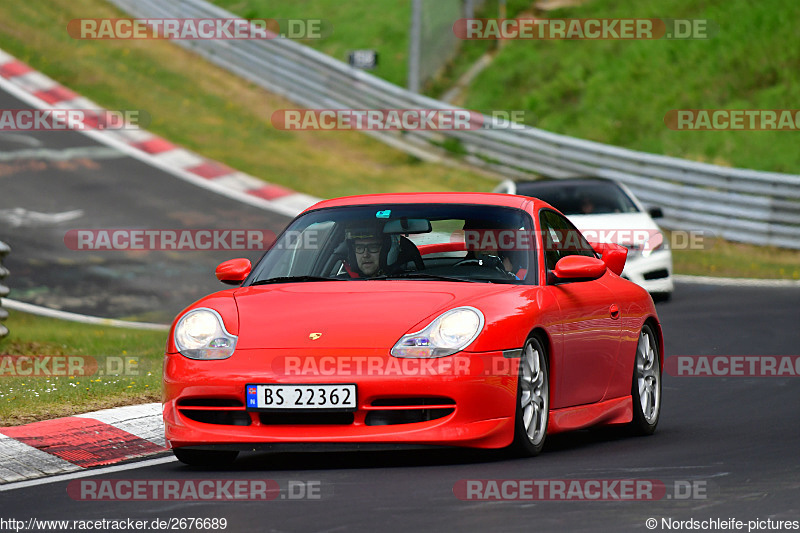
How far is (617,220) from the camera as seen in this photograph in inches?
680

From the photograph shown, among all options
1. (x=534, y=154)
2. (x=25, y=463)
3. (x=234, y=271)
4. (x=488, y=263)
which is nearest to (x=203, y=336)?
(x=234, y=271)

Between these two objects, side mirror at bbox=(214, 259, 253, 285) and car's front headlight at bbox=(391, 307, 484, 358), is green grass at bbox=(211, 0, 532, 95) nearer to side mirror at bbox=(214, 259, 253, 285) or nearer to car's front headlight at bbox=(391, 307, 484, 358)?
side mirror at bbox=(214, 259, 253, 285)

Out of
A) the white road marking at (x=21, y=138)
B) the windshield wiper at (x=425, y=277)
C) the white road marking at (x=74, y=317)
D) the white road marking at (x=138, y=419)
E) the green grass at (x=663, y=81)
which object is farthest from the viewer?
the green grass at (x=663, y=81)

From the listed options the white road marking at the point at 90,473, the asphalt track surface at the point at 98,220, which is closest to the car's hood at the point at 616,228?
the asphalt track surface at the point at 98,220

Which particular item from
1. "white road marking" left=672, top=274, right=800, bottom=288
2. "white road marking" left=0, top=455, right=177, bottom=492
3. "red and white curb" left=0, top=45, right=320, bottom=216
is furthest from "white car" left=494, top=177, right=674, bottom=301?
"white road marking" left=0, top=455, right=177, bottom=492

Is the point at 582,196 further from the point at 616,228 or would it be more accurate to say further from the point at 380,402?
the point at 380,402

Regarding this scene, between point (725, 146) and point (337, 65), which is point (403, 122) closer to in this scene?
point (337, 65)

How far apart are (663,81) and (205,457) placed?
22.2 m

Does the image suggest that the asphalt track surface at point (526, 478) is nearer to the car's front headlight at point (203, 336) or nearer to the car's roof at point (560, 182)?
the car's front headlight at point (203, 336)

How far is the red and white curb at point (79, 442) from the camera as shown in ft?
25.4

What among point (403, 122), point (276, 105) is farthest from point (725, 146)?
point (276, 105)

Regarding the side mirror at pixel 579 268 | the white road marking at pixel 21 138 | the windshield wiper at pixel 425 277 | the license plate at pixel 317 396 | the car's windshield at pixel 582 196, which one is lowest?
the license plate at pixel 317 396

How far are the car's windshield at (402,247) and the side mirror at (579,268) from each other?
0.18 m

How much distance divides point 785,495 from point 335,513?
1.94m
